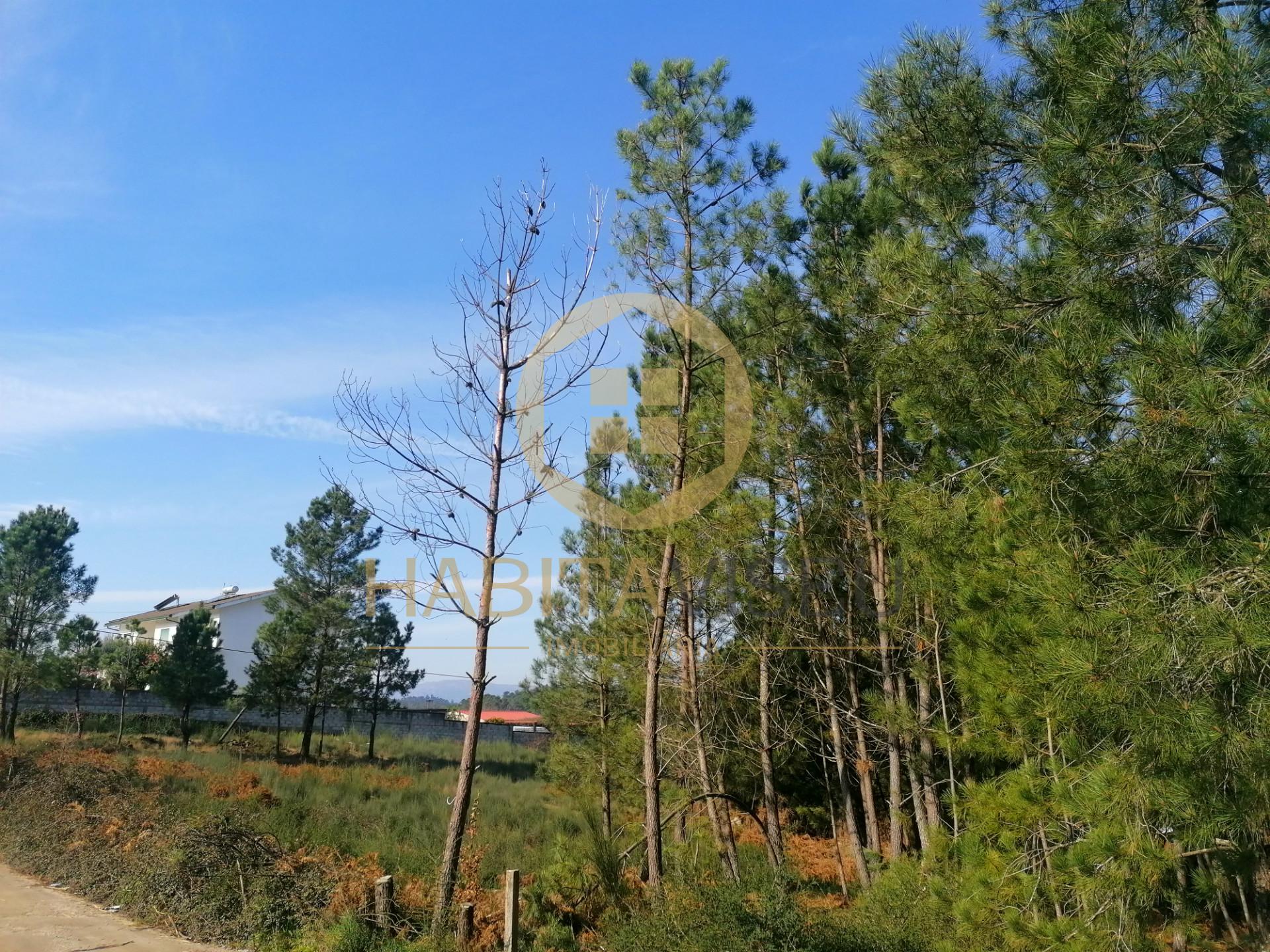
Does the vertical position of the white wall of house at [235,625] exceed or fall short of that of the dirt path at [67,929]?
it exceeds it

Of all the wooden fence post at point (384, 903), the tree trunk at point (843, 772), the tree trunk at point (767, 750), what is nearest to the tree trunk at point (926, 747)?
the tree trunk at point (843, 772)

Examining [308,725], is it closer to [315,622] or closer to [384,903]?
[315,622]

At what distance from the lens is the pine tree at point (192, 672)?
72.2ft

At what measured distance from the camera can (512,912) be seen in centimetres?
529

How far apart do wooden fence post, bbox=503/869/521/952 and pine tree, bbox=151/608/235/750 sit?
787 inches

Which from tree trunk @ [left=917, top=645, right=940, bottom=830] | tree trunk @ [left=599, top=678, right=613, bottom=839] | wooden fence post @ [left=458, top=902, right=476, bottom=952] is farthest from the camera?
tree trunk @ [left=599, top=678, right=613, bottom=839]

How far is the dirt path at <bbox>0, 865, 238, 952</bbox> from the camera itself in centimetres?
599

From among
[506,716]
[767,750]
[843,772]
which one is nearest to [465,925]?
[767,750]

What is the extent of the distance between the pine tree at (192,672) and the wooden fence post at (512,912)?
19980 millimetres

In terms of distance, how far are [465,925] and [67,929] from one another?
3514 mm

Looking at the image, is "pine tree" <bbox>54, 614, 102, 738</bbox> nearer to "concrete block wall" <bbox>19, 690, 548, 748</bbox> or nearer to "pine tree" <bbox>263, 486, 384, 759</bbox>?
"concrete block wall" <bbox>19, 690, 548, 748</bbox>

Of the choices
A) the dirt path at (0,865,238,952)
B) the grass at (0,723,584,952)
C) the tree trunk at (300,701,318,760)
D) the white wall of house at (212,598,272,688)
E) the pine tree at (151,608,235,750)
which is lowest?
the dirt path at (0,865,238,952)

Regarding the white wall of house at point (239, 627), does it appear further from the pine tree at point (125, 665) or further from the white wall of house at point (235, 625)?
the pine tree at point (125, 665)

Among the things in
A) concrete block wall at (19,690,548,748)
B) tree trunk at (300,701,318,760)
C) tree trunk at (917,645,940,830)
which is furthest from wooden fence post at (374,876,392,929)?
tree trunk at (300,701,318,760)
